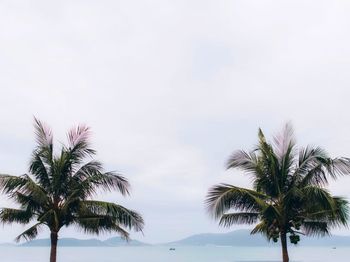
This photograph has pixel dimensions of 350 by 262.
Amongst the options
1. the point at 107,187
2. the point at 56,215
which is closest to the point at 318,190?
the point at 107,187

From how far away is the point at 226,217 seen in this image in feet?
74.7

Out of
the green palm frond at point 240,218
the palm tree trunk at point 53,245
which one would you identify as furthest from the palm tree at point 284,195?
the palm tree trunk at point 53,245

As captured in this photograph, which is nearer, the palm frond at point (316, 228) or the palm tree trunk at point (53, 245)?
the palm tree trunk at point (53, 245)

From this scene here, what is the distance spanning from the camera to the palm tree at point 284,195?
1997 centimetres

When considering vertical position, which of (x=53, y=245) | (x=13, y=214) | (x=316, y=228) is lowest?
(x=53, y=245)

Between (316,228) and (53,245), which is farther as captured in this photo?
(316,228)

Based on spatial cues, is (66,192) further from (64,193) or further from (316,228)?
(316,228)

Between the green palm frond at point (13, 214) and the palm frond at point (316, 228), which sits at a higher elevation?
the green palm frond at point (13, 214)

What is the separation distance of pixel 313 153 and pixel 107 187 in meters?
9.20

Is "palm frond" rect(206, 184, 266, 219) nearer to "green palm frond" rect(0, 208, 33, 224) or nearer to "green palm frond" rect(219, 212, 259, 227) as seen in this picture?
"green palm frond" rect(219, 212, 259, 227)

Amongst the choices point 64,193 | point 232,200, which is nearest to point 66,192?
point 64,193

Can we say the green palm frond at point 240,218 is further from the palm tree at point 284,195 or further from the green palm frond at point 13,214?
the green palm frond at point 13,214

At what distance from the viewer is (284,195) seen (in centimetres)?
2052

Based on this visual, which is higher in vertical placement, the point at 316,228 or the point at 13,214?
the point at 13,214
